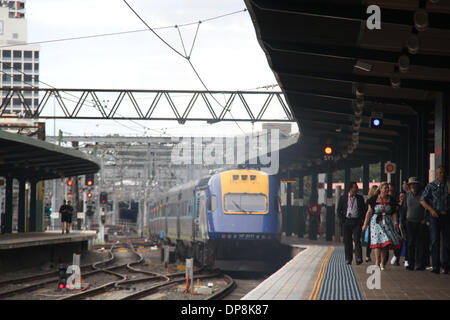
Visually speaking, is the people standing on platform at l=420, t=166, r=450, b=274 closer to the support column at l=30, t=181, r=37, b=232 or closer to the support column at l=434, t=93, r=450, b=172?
the support column at l=434, t=93, r=450, b=172

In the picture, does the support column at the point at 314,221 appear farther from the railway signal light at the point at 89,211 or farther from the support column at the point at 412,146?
the support column at the point at 412,146

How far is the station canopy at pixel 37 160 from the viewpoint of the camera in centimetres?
2317

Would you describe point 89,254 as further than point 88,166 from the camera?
Yes

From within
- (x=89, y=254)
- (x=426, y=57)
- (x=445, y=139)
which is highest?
(x=426, y=57)

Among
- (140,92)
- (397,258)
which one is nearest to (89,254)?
(140,92)

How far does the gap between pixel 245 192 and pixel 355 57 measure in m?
11.1

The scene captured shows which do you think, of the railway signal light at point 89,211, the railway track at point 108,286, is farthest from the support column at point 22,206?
the railway track at point 108,286

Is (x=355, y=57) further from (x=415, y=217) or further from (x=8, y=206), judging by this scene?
(x=8, y=206)

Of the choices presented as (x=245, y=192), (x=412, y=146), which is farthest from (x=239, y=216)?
(x=412, y=146)

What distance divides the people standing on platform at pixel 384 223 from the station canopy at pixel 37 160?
11065 mm

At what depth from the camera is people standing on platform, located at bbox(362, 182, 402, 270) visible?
13.9 meters
